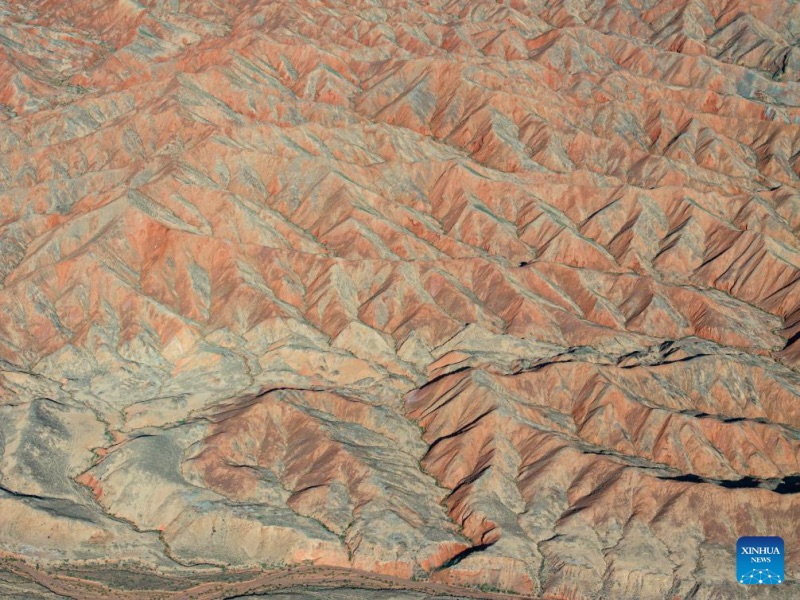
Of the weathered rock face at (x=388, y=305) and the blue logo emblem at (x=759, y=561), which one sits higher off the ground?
the weathered rock face at (x=388, y=305)

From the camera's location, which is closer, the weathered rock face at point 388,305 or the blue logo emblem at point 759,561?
the blue logo emblem at point 759,561

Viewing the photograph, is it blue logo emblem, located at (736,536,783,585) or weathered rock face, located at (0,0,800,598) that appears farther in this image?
weathered rock face, located at (0,0,800,598)

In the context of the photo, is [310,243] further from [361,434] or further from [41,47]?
[41,47]

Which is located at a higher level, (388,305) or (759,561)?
(388,305)

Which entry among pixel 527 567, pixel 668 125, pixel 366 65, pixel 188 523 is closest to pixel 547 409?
pixel 527 567
